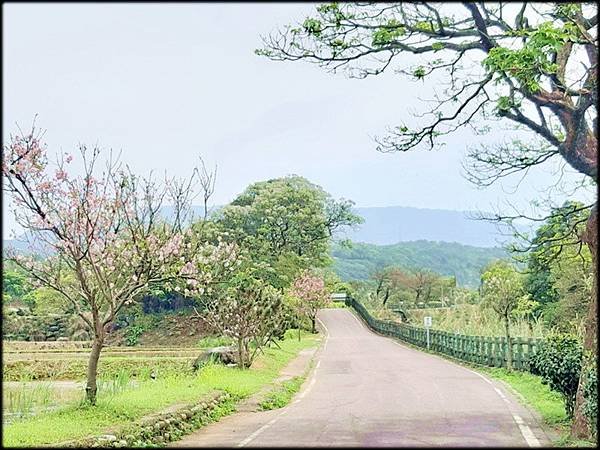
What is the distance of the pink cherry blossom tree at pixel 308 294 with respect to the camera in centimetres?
4450

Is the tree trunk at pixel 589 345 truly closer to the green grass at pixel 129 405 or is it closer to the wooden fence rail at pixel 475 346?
the green grass at pixel 129 405

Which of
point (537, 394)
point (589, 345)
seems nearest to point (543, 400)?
point (537, 394)

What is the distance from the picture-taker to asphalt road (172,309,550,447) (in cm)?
908

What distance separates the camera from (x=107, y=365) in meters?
26.1

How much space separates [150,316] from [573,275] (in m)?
27.6

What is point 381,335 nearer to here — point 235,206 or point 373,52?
point 235,206

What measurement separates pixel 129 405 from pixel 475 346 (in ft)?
50.4

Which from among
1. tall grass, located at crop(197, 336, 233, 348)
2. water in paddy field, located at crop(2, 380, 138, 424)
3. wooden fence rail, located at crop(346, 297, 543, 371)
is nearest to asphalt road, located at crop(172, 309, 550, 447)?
wooden fence rail, located at crop(346, 297, 543, 371)

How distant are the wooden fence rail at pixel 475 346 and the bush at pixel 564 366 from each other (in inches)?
306

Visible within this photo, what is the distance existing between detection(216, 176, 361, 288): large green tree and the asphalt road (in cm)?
2215

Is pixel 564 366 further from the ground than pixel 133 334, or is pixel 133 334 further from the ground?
pixel 564 366

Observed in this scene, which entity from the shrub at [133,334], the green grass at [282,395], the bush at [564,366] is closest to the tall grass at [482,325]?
the green grass at [282,395]

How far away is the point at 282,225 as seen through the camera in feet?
158

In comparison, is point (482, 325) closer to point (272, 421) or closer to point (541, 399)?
point (541, 399)
